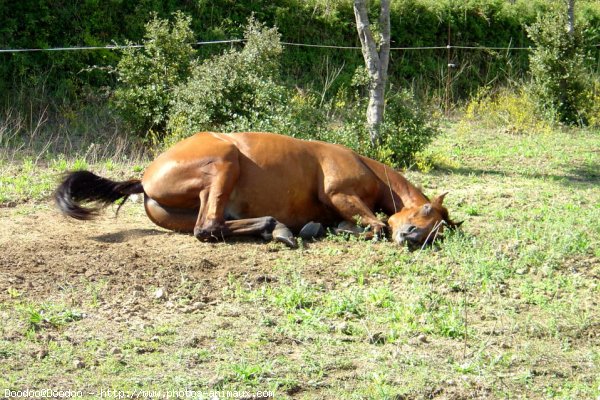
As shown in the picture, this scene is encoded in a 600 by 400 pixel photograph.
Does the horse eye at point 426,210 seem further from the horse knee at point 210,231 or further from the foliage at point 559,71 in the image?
the foliage at point 559,71

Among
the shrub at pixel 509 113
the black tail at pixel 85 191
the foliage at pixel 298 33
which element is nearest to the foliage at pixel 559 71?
the shrub at pixel 509 113

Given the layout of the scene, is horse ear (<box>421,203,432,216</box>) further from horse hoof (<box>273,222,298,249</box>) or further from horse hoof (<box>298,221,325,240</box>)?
horse hoof (<box>273,222,298,249</box>)

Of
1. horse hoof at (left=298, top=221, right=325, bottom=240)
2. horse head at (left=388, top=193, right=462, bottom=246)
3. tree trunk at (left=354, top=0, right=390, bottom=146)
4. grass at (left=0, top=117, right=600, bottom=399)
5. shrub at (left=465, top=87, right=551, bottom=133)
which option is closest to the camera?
grass at (left=0, top=117, right=600, bottom=399)

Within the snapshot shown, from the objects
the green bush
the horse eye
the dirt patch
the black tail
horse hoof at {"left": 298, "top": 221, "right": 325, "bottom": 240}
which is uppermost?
the green bush

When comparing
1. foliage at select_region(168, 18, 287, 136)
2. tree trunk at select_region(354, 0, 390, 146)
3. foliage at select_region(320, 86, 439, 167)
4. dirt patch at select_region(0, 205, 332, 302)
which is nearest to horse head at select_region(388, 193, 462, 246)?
dirt patch at select_region(0, 205, 332, 302)

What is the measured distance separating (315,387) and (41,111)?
1065 cm

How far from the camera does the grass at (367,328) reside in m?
5.29

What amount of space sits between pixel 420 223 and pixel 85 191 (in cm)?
318

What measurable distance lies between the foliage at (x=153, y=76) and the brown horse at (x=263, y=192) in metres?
4.30

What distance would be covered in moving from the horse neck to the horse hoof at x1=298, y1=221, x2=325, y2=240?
80 centimetres

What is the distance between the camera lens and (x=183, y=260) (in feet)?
25.0

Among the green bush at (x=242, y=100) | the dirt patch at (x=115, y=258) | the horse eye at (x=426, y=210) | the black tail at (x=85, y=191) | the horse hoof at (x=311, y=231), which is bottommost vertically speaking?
the dirt patch at (x=115, y=258)

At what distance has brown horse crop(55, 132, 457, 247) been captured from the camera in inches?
330

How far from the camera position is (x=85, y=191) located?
864cm
